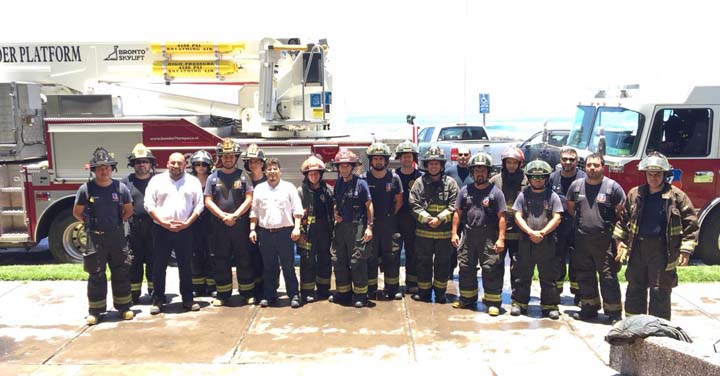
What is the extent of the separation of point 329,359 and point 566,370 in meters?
1.86

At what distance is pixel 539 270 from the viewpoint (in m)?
6.27

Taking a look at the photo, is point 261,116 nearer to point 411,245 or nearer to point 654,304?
point 411,245

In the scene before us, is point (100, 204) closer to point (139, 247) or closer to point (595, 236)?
point (139, 247)

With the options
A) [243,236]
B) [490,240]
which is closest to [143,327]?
[243,236]

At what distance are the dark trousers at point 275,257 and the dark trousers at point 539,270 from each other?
7.46ft

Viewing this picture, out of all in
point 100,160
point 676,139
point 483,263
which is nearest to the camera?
point 100,160

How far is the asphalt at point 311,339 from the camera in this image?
5074 millimetres

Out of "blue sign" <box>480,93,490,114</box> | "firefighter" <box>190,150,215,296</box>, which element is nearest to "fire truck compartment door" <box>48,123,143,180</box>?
"firefighter" <box>190,150,215,296</box>

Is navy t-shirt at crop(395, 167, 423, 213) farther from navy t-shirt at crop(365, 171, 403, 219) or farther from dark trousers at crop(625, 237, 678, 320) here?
dark trousers at crop(625, 237, 678, 320)

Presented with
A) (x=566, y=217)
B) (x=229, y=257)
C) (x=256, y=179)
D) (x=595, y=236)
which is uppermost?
(x=256, y=179)

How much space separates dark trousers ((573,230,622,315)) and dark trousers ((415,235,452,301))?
127cm

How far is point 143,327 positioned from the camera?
6090mm

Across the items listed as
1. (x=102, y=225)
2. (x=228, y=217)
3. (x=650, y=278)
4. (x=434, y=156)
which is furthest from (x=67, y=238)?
(x=650, y=278)

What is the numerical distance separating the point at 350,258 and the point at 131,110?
4.41 meters
